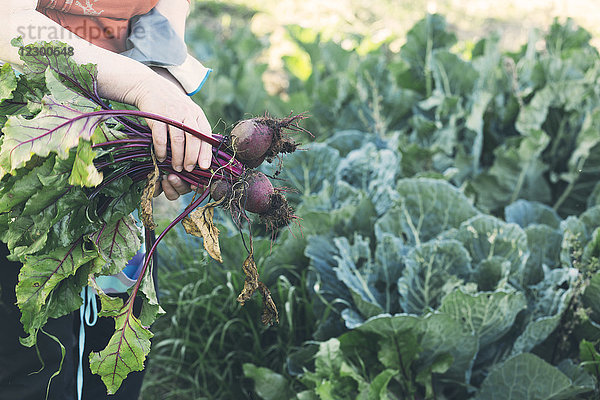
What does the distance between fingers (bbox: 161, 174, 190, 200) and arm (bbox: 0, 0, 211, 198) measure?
3.4 inches

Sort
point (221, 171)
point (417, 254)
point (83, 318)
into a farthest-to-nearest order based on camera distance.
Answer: point (417, 254)
point (83, 318)
point (221, 171)

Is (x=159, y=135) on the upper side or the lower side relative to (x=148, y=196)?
upper

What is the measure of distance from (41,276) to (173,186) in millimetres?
369

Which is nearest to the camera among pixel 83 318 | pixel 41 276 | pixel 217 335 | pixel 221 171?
pixel 41 276

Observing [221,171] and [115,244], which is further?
[221,171]

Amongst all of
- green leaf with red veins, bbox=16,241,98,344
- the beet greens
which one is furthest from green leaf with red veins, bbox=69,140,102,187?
green leaf with red veins, bbox=16,241,98,344

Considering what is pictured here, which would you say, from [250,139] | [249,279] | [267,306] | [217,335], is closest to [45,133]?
[250,139]

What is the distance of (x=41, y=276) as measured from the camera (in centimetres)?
132

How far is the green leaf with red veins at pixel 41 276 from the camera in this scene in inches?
51.4

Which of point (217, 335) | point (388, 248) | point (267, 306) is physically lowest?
point (217, 335)

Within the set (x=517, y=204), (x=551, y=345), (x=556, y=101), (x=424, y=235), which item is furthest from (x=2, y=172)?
(x=556, y=101)

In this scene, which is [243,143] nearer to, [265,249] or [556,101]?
[265,249]

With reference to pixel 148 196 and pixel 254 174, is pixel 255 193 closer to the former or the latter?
pixel 254 174

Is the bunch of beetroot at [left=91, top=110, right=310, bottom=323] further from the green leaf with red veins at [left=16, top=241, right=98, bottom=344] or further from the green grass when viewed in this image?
the green grass
